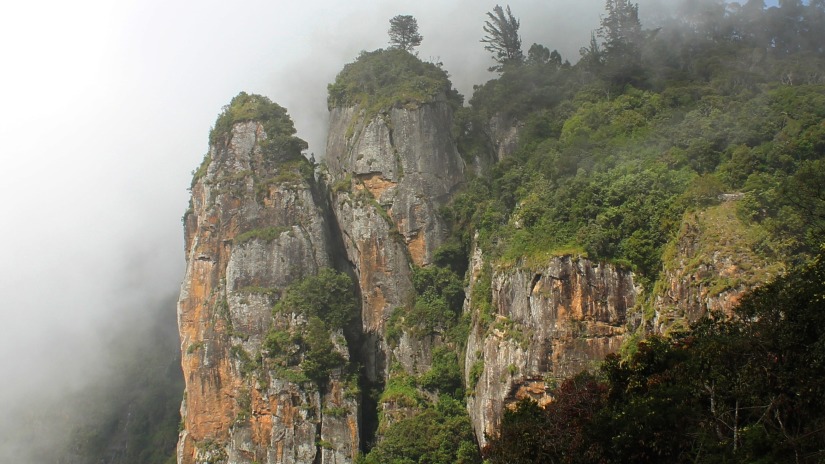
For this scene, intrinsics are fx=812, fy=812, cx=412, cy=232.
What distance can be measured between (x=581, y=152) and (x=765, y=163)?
11298mm

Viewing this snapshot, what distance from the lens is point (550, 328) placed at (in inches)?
1571

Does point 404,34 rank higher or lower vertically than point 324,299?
higher

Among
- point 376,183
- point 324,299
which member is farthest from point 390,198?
point 324,299

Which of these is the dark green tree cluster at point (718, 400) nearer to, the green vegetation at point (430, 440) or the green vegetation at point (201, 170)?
the green vegetation at point (430, 440)

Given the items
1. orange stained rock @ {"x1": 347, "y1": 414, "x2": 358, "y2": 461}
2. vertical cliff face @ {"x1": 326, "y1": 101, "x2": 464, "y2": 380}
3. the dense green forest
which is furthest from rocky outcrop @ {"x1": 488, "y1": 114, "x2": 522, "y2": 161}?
orange stained rock @ {"x1": 347, "y1": 414, "x2": 358, "y2": 461}

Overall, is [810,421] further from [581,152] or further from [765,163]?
[581,152]

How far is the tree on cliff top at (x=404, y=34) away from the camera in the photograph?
226ft

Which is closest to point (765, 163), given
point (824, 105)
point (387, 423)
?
point (824, 105)

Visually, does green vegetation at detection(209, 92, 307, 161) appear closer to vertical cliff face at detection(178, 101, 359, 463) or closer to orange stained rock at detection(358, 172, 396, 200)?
vertical cliff face at detection(178, 101, 359, 463)

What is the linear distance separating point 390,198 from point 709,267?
27.5 m

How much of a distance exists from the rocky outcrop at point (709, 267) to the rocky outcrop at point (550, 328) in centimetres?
326

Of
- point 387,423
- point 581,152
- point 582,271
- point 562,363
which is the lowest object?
point 387,423

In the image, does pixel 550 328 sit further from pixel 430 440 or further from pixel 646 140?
pixel 646 140

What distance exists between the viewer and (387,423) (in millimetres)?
48562
